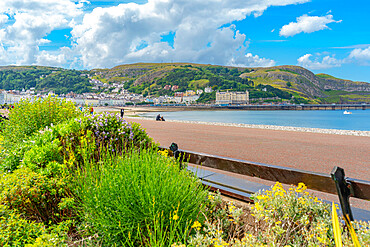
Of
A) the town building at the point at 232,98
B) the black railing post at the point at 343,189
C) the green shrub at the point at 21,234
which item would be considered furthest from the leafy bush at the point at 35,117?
the town building at the point at 232,98

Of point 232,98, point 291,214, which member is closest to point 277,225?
point 291,214

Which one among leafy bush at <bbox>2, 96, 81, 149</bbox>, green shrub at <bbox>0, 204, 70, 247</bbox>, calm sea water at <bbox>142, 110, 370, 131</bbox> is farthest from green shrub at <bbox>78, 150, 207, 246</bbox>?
calm sea water at <bbox>142, 110, 370, 131</bbox>

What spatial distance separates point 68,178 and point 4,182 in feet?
2.52

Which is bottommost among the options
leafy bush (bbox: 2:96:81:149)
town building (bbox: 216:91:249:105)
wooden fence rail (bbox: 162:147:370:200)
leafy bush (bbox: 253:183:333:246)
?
leafy bush (bbox: 253:183:333:246)

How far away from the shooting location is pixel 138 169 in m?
3.05

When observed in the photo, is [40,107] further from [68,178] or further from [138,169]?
[138,169]

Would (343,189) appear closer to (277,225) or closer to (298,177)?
(298,177)

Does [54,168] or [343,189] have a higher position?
[343,189]

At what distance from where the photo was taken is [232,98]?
631 ft

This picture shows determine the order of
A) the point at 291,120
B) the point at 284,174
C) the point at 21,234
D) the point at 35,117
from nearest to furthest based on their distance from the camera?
the point at 21,234, the point at 284,174, the point at 35,117, the point at 291,120

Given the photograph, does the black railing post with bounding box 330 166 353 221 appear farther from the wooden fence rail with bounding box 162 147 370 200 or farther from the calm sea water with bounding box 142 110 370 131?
the calm sea water with bounding box 142 110 370 131

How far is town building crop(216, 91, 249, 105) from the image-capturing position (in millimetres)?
191475

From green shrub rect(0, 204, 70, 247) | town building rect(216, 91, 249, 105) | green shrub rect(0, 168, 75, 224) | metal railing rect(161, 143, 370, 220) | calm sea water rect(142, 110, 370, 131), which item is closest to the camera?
metal railing rect(161, 143, 370, 220)

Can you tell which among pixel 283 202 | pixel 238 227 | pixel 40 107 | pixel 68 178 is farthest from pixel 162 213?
pixel 40 107
